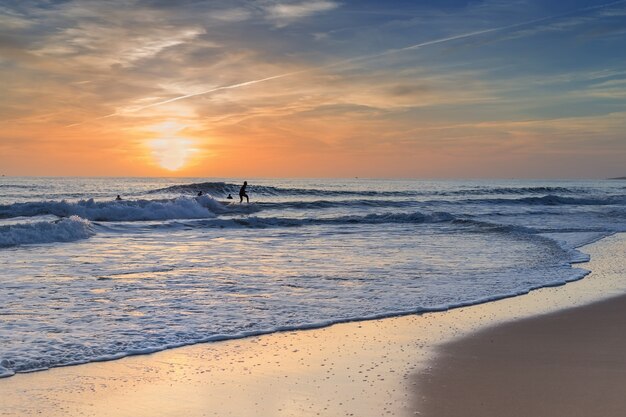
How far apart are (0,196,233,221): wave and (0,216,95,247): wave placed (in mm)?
10786

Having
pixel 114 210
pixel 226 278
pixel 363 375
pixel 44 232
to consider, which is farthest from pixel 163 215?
pixel 363 375

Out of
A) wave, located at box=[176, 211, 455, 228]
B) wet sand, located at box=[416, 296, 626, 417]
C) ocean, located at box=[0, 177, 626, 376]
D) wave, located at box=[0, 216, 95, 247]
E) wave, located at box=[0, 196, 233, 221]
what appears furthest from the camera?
wave, located at box=[0, 196, 233, 221]

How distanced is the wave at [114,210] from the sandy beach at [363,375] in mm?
27617

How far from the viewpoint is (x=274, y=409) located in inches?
201

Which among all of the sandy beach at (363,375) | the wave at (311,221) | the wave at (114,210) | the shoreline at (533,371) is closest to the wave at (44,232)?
the wave at (311,221)

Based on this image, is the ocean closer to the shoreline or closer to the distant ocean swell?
the distant ocean swell

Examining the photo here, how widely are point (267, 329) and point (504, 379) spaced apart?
10.6 feet

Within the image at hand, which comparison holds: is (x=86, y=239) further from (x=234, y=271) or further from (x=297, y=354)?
(x=297, y=354)

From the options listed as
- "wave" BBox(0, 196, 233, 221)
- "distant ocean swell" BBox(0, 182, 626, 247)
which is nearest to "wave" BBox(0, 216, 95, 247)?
"distant ocean swell" BBox(0, 182, 626, 247)

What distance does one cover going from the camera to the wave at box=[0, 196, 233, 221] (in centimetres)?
3341

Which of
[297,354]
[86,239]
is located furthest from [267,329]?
[86,239]

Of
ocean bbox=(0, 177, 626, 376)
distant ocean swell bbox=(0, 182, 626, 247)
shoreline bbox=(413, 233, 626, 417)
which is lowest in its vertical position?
shoreline bbox=(413, 233, 626, 417)

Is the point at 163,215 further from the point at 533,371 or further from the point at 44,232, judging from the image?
the point at 533,371

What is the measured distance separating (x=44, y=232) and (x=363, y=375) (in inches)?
700
